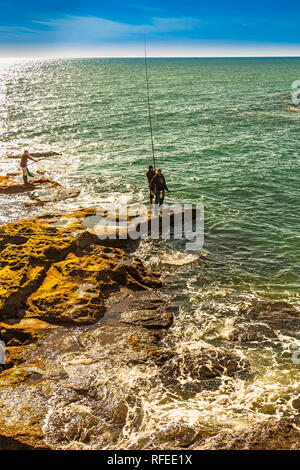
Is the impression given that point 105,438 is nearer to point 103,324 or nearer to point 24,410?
point 24,410

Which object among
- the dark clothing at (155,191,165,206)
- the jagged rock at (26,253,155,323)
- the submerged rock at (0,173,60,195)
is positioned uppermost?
the submerged rock at (0,173,60,195)

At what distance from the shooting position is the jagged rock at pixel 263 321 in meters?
9.74

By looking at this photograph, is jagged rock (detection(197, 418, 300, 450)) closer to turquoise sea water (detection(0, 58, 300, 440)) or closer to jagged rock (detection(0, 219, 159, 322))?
turquoise sea water (detection(0, 58, 300, 440))

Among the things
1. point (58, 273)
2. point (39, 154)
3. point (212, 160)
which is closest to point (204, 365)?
point (58, 273)

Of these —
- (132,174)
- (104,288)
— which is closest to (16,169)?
(132,174)

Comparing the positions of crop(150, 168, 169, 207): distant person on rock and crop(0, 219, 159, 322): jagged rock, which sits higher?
crop(150, 168, 169, 207): distant person on rock

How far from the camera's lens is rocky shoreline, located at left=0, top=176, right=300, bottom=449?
661cm

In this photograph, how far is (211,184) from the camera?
23.0 metres

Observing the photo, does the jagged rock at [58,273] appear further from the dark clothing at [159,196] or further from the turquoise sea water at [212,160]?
the dark clothing at [159,196]

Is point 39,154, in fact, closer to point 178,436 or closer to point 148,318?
point 148,318

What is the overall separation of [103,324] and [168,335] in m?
1.90

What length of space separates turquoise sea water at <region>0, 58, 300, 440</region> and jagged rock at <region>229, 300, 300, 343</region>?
0.42m

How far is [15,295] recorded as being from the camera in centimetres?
1000

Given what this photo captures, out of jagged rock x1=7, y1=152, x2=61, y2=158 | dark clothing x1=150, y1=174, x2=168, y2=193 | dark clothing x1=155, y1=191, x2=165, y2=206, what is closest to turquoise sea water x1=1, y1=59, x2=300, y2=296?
jagged rock x1=7, y1=152, x2=61, y2=158
